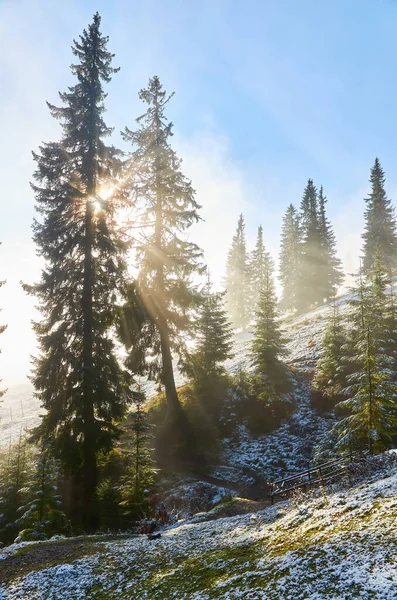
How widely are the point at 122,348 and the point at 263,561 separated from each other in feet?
53.0

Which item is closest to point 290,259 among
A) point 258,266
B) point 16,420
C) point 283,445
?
point 258,266

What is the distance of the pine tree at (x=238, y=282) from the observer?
63.6 m

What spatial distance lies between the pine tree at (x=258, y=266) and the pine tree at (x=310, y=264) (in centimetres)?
1196

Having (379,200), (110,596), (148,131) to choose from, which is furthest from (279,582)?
(379,200)

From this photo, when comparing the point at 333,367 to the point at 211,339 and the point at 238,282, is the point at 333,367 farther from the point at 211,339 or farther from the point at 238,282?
the point at 238,282

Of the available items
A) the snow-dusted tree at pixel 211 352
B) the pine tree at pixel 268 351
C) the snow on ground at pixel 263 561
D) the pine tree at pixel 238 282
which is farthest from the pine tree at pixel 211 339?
the pine tree at pixel 238 282

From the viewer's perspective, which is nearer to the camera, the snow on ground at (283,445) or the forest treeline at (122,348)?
the forest treeline at (122,348)

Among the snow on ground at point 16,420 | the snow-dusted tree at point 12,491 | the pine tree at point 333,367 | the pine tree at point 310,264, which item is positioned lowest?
the snow-dusted tree at point 12,491

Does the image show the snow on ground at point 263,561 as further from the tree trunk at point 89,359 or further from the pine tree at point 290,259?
the pine tree at point 290,259

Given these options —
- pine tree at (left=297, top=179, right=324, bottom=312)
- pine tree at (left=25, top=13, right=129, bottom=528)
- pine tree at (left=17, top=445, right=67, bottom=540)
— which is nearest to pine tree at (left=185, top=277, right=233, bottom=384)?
pine tree at (left=25, top=13, right=129, bottom=528)

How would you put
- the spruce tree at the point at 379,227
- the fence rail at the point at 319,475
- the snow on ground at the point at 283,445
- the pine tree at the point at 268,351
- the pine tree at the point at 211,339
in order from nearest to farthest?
the fence rail at the point at 319,475
the snow on ground at the point at 283,445
the pine tree at the point at 268,351
the pine tree at the point at 211,339
the spruce tree at the point at 379,227

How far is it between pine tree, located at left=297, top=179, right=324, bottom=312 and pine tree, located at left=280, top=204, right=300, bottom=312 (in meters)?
2.35

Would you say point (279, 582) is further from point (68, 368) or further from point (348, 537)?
point (68, 368)

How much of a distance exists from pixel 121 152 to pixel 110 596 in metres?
18.5
